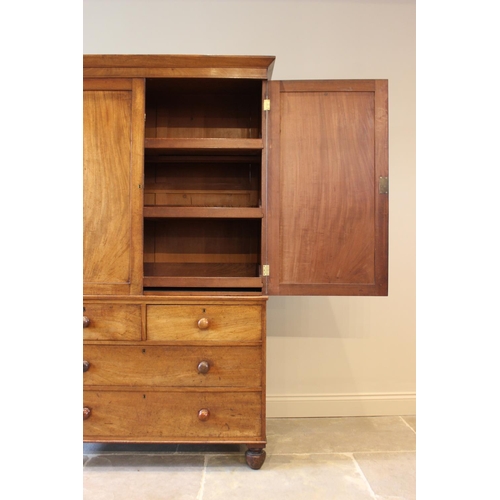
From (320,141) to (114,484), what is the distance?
1779mm

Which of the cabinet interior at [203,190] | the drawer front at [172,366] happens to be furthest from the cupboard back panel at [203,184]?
the drawer front at [172,366]

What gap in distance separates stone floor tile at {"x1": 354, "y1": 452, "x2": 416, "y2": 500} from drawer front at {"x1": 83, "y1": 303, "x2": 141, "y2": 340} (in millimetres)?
1220

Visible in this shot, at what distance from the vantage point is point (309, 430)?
7.43ft

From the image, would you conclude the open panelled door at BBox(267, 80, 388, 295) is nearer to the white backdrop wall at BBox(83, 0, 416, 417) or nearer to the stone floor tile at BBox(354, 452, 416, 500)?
the white backdrop wall at BBox(83, 0, 416, 417)

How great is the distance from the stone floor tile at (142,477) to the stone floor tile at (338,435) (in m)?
0.44

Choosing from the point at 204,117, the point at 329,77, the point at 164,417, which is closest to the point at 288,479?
the point at 164,417

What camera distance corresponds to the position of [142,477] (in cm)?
179

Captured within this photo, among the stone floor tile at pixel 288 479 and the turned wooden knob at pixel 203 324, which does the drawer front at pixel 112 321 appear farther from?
the stone floor tile at pixel 288 479

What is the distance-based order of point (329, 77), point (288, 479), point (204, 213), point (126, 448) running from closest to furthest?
1. point (288, 479)
2. point (204, 213)
3. point (126, 448)
4. point (329, 77)

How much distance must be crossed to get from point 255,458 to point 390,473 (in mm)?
619

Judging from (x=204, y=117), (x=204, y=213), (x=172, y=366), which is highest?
(x=204, y=117)

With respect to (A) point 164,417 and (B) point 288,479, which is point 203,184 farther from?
(B) point 288,479
